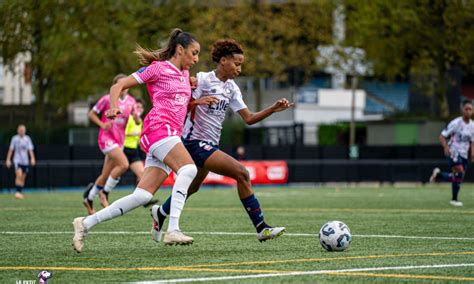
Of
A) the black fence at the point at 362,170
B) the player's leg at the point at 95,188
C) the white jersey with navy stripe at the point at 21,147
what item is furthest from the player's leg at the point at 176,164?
the black fence at the point at 362,170

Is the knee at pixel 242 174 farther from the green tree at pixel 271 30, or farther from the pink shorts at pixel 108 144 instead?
the green tree at pixel 271 30

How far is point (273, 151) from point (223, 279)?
33.4m

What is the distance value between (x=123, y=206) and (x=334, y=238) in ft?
7.05

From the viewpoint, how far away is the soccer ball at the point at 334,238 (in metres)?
10.4

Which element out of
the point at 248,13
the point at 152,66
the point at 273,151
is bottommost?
the point at 273,151

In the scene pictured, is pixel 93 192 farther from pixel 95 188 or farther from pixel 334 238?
pixel 334 238

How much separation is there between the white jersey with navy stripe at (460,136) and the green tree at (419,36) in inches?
931

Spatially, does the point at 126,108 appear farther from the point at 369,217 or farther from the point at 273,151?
the point at 273,151

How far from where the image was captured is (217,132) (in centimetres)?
1163

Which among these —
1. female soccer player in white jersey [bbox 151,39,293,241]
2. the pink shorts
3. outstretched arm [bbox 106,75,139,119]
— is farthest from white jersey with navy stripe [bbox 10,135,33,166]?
outstretched arm [bbox 106,75,139,119]

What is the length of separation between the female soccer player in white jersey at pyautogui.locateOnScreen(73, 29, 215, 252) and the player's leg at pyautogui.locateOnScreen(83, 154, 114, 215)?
22.6ft

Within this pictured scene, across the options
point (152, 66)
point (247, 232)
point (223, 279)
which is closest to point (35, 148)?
point (247, 232)

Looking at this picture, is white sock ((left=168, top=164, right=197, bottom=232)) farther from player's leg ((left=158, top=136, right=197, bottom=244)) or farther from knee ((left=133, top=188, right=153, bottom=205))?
knee ((left=133, top=188, right=153, bottom=205))

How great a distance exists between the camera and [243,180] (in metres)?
11.5
